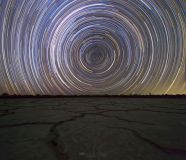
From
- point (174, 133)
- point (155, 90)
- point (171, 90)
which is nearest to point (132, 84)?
point (155, 90)

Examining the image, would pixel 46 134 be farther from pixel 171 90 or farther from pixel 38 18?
pixel 171 90

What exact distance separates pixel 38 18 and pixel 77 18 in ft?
2.12

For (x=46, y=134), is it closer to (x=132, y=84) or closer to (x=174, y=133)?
(x=174, y=133)

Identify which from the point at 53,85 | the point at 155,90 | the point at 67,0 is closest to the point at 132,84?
the point at 155,90

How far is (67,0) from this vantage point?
3.42 metres

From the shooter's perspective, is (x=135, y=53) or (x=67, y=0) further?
(x=135, y=53)

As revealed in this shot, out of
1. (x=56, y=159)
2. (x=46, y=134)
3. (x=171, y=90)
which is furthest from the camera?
(x=171, y=90)

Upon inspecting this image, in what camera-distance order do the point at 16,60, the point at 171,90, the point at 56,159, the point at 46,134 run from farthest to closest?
1. the point at 171,90
2. the point at 16,60
3. the point at 46,134
4. the point at 56,159

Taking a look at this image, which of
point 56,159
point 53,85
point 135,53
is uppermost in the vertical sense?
point 135,53

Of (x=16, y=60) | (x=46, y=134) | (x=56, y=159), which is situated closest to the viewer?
(x=56, y=159)

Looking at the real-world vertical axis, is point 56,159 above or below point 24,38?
below

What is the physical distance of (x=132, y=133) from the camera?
1.03 meters

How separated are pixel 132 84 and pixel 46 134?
2.93 m

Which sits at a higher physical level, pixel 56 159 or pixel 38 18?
pixel 38 18
